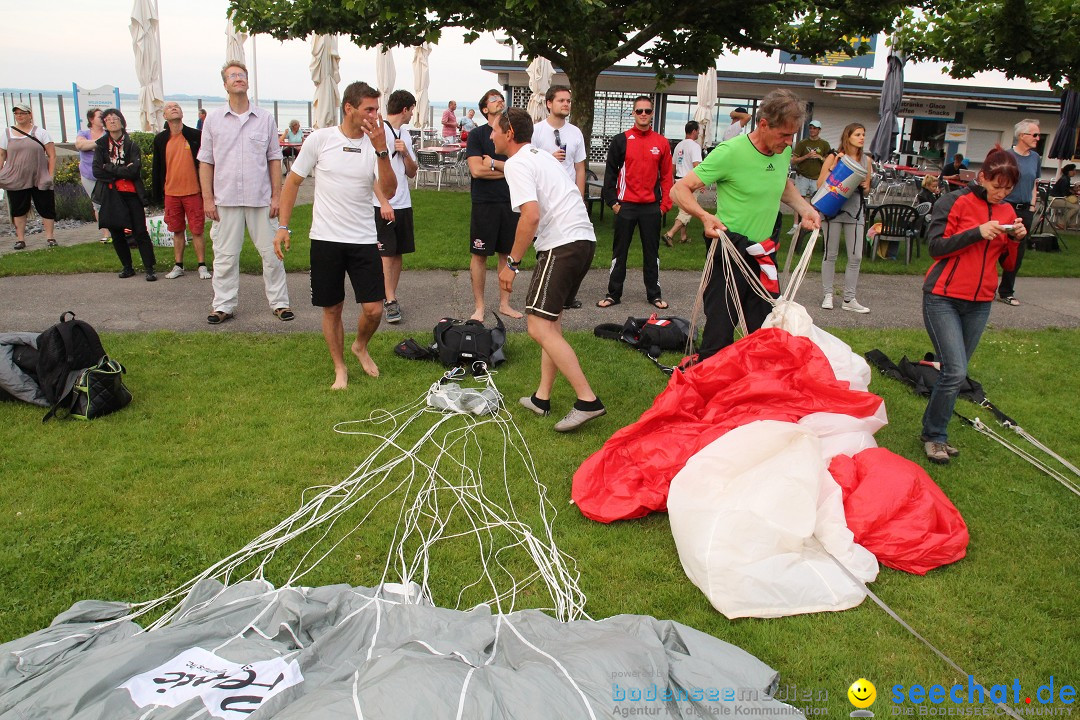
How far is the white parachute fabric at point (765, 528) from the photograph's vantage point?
3057mm

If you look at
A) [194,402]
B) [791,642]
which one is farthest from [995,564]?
[194,402]

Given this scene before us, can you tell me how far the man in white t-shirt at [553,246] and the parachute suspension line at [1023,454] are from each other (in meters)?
2.47

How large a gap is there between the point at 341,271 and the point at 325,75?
14.2 meters

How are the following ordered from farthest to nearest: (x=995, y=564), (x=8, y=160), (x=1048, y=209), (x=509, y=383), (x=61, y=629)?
(x=1048, y=209) → (x=8, y=160) → (x=509, y=383) → (x=995, y=564) → (x=61, y=629)

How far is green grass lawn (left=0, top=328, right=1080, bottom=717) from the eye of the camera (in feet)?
9.61

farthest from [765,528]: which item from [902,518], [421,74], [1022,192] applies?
[421,74]

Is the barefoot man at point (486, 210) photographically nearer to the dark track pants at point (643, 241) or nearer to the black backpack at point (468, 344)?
the black backpack at point (468, 344)

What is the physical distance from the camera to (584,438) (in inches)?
184

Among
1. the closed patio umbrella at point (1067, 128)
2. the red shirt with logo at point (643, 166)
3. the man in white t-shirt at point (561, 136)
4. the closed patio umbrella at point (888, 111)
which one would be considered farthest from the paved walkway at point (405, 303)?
the closed patio umbrella at point (1067, 128)

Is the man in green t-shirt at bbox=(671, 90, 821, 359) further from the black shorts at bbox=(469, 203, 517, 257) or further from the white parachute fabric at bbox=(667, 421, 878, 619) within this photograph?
the black shorts at bbox=(469, 203, 517, 257)

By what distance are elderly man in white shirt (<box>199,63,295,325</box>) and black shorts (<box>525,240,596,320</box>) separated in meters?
2.78

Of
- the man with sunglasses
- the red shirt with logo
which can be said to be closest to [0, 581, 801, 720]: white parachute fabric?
the red shirt with logo

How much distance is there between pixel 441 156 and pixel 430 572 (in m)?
18.4

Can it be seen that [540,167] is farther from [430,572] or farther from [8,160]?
[8,160]
